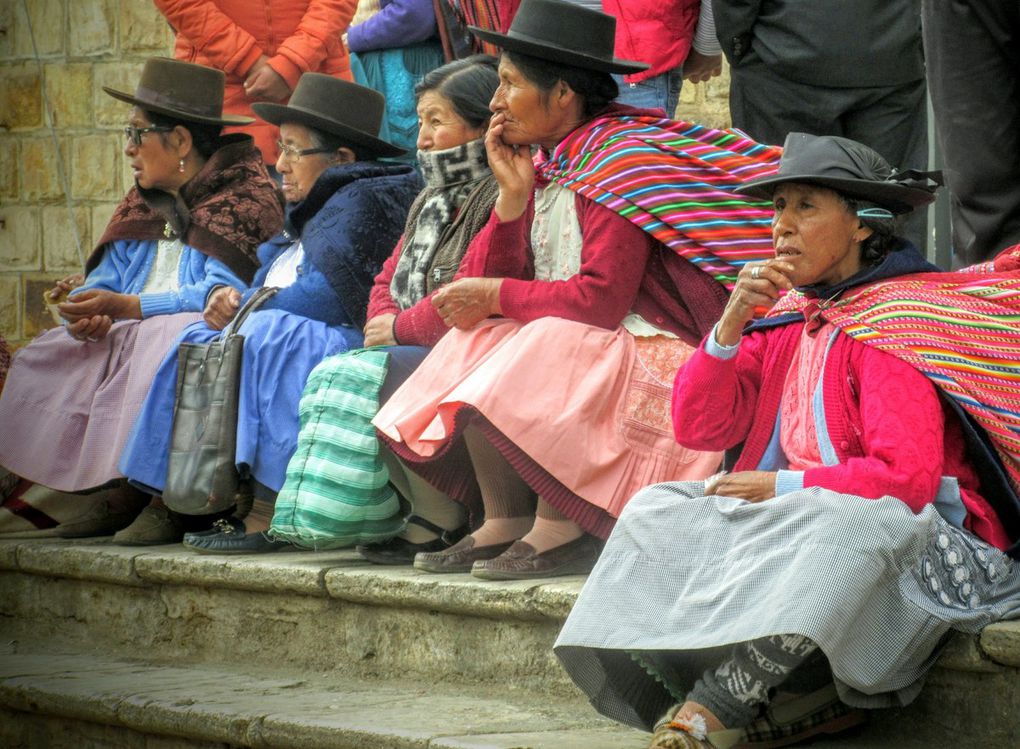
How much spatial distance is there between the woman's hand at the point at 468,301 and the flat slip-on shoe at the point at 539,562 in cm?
66

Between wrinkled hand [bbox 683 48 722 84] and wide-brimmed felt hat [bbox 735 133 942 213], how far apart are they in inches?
88.5

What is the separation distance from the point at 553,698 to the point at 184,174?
9.94 feet

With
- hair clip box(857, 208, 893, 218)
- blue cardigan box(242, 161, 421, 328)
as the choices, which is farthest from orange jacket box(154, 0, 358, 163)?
hair clip box(857, 208, 893, 218)

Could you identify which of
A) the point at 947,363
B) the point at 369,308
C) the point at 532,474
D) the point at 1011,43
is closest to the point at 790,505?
the point at 947,363

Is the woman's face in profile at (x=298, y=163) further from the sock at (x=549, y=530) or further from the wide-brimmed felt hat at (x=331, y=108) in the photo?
the sock at (x=549, y=530)

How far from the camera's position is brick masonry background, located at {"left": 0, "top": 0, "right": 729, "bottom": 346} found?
10.1 m

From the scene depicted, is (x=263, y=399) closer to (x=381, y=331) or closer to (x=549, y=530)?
(x=381, y=331)

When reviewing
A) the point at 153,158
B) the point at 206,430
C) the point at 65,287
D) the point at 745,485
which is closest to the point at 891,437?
the point at 745,485

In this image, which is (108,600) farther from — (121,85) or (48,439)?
(121,85)

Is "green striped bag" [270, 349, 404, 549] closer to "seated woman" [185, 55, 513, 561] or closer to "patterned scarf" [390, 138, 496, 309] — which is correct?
"seated woman" [185, 55, 513, 561]

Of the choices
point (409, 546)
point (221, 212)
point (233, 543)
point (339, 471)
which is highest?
point (221, 212)

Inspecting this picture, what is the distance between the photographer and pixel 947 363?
148 inches

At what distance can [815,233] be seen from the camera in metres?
3.94

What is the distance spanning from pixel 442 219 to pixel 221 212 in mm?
1293
